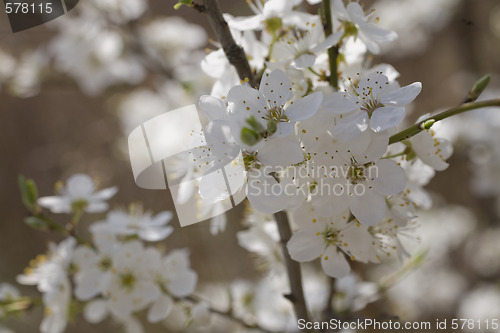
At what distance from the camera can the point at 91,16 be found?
5.88ft

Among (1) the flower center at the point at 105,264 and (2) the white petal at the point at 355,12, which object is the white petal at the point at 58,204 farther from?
(2) the white petal at the point at 355,12

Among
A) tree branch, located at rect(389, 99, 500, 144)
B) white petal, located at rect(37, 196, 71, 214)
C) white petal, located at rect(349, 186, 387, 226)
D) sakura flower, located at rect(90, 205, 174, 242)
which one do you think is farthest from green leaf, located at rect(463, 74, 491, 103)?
white petal, located at rect(37, 196, 71, 214)

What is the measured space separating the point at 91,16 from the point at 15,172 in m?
1.36

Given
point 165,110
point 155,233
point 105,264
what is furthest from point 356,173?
point 165,110

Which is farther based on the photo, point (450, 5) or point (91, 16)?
point (450, 5)

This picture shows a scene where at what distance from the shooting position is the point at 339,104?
0.52 meters

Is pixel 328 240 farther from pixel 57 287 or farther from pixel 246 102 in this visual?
pixel 57 287

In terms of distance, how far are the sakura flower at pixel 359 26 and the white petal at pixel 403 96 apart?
16 cm

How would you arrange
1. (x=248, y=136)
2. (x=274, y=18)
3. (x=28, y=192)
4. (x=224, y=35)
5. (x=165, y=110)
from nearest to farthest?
(x=248, y=136) < (x=224, y=35) < (x=274, y=18) < (x=28, y=192) < (x=165, y=110)

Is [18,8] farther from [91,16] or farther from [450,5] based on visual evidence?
[450,5]

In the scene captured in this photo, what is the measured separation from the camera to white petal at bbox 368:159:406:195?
0.55 m

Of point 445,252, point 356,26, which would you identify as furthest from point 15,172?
point 356,26

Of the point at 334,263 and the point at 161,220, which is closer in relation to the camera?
the point at 334,263

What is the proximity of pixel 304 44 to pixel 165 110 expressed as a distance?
1313mm
